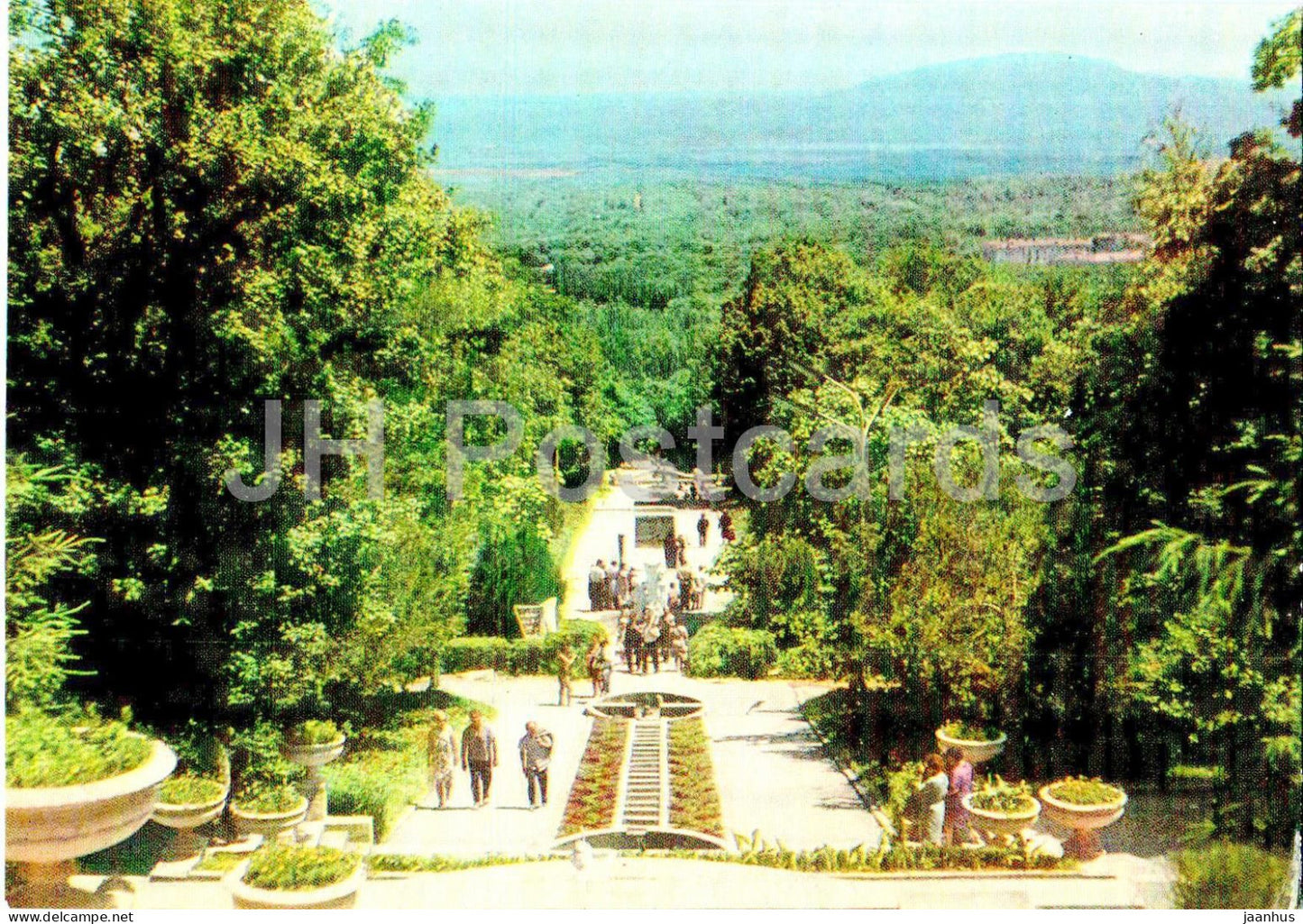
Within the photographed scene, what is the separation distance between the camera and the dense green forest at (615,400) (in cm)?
833

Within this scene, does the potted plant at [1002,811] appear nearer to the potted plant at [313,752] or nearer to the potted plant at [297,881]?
the potted plant at [297,881]

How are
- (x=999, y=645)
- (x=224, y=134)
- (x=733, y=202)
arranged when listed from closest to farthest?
1. (x=224, y=134)
2. (x=999, y=645)
3. (x=733, y=202)

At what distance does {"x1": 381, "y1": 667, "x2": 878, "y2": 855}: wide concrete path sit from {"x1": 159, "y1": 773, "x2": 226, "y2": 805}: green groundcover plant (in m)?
1.19

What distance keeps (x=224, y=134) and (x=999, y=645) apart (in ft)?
20.7

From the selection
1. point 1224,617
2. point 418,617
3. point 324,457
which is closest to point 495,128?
point 324,457

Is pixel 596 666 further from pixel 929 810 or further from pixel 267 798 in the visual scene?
pixel 929 810

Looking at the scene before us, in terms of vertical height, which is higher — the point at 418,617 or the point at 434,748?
the point at 418,617

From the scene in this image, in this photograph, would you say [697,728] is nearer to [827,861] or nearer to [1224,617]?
[827,861]

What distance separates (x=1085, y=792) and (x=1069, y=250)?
168 inches

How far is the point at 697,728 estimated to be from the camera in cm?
1002

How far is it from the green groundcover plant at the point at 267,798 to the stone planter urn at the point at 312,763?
12 centimetres

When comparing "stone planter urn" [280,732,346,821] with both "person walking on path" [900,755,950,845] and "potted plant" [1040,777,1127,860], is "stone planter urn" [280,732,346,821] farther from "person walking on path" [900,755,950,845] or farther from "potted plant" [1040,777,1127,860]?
"potted plant" [1040,777,1127,860]

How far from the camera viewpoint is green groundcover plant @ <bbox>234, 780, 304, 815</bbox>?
875 centimetres

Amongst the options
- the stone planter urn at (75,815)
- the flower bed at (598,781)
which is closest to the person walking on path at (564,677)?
the flower bed at (598,781)
